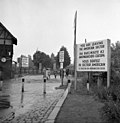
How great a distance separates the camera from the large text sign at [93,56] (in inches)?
529

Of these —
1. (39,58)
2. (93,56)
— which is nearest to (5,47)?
(93,56)

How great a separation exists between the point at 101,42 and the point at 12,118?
840cm

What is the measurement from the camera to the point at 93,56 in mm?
14281

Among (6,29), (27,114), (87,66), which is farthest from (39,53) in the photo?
(27,114)

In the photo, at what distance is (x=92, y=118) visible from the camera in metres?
6.50

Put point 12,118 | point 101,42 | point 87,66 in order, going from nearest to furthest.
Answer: point 12,118 < point 101,42 < point 87,66

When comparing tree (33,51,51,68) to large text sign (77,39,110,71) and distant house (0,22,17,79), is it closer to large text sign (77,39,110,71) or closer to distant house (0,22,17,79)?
distant house (0,22,17,79)

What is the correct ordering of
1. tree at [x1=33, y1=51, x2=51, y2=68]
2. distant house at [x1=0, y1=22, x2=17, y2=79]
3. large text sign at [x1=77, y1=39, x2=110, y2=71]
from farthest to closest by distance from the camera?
tree at [x1=33, y1=51, x2=51, y2=68] → distant house at [x1=0, y1=22, x2=17, y2=79] → large text sign at [x1=77, y1=39, x2=110, y2=71]

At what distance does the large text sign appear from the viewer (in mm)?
13444

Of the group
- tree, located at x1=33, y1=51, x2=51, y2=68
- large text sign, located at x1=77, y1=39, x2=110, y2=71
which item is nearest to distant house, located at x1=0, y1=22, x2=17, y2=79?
large text sign, located at x1=77, y1=39, x2=110, y2=71

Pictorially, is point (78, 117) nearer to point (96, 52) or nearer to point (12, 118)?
point (12, 118)

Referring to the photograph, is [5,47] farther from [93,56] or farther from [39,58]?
[39,58]

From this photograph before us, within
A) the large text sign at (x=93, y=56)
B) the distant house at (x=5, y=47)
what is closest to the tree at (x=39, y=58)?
the distant house at (x=5, y=47)

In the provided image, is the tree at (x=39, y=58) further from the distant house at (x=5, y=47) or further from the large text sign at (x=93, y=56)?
the large text sign at (x=93, y=56)
